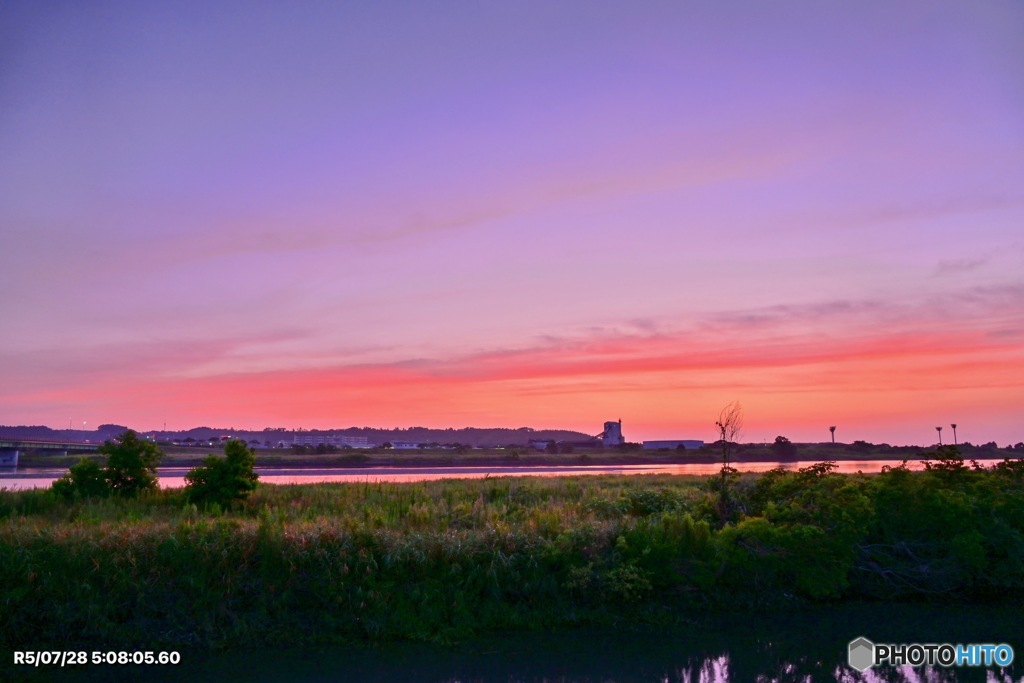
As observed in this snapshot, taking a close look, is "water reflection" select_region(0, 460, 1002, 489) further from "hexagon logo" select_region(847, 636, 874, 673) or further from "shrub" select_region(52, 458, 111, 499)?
"hexagon logo" select_region(847, 636, 874, 673)

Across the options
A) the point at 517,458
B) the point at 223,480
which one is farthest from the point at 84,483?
the point at 517,458

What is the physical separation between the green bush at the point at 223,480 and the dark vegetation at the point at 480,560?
38 centimetres

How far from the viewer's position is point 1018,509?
17.1 m

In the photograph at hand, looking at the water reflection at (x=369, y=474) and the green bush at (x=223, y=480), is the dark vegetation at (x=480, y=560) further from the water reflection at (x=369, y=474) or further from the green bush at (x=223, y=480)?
the water reflection at (x=369, y=474)

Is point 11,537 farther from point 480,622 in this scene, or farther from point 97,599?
point 480,622

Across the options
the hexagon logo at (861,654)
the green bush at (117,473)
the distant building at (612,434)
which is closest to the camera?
the hexagon logo at (861,654)

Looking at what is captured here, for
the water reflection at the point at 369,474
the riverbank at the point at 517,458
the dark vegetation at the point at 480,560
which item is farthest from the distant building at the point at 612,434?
the dark vegetation at the point at 480,560

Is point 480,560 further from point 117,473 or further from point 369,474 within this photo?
point 369,474

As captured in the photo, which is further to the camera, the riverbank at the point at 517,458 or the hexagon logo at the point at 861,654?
the riverbank at the point at 517,458

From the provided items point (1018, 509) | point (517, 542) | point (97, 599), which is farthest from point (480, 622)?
point (1018, 509)

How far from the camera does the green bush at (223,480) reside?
18.1 meters

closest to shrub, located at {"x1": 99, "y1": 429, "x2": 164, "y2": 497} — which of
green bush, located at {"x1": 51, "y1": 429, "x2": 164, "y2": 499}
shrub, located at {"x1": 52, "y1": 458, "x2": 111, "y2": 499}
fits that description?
green bush, located at {"x1": 51, "y1": 429, "x2": 164, "y2": 499}

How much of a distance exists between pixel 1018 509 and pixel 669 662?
36.7ft

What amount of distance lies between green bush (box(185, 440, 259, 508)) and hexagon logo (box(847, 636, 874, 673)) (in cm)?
1390
